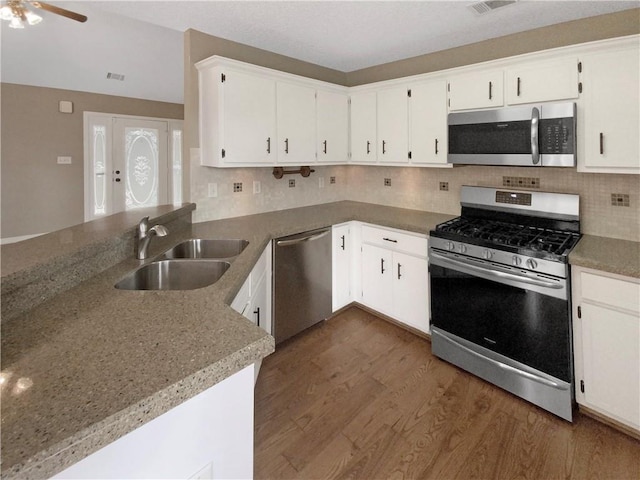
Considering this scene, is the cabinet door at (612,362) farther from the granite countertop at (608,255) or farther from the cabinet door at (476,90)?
the cabinet door at (476,90)

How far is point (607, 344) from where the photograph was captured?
6.22 ft

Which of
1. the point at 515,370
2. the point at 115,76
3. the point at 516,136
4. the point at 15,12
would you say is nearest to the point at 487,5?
the point at 516,136

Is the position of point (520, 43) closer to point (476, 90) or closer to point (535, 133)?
point (476, 90)

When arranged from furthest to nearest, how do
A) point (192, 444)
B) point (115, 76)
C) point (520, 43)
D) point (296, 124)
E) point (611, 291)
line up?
1. point (115, 76)
2. point (296, 124)
3. point (520, 43)
4. point (611, 291)
5. point (192, 444)

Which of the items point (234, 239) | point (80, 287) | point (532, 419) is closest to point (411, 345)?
point (532, 419)

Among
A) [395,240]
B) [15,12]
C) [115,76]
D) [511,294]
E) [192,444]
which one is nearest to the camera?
[192,444]

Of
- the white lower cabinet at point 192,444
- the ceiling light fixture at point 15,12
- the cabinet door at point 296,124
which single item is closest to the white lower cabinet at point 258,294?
the white lower cabinet at point 192,444

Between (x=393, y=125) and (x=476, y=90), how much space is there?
764 mm

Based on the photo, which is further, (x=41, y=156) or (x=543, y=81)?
(x=41, y=156)

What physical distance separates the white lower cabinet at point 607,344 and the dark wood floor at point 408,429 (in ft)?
0.55

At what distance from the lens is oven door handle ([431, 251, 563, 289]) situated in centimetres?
205

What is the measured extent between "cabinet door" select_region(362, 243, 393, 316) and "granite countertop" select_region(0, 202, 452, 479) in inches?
69.7

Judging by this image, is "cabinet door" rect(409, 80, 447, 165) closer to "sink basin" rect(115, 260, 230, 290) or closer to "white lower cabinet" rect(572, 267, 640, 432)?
"white lower cabinet" rect(572, 267, 640, 432)

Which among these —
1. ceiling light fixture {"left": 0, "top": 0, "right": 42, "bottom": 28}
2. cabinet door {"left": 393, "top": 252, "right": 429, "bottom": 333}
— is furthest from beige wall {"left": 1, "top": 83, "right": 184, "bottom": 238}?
cabinet door {"left": 393, "top": 252, "right": 429, "bottom": 333}
